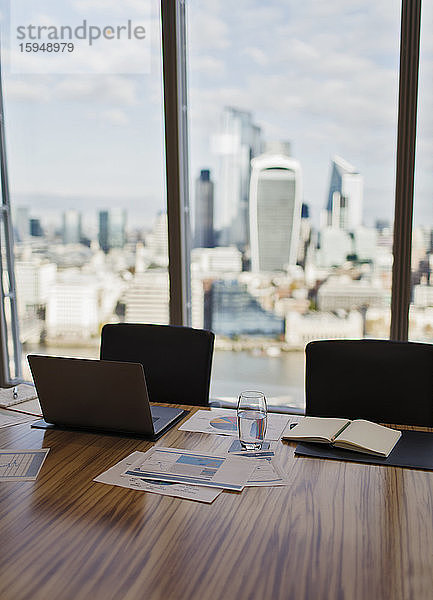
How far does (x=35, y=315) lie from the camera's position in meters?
3.79

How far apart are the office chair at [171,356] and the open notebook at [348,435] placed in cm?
54

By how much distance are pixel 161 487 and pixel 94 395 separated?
40cm

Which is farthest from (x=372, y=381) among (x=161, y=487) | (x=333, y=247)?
(x=333, y=247)

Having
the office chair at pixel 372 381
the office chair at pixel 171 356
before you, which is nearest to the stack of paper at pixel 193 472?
the office chair at pixel 372 381

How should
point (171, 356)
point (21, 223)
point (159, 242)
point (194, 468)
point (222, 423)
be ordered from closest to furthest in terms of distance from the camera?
1. point (194, 468)
2. point (222, 423)
3. point (171, 356)
4. point (159, 242)
5. point (21, 223)

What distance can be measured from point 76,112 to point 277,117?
118 cm

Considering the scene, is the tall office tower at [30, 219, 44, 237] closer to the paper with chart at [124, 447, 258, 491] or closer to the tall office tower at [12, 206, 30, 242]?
the tall office tower at [12, 206, 30, 242]

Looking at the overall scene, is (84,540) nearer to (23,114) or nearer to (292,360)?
(292,360)

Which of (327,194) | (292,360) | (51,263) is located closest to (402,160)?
(327,194)

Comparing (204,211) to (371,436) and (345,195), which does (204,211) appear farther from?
(371,436)

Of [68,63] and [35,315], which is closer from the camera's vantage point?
[68,63]

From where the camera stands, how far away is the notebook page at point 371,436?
1604 mm

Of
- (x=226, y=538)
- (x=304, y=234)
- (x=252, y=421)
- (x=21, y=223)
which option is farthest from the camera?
(x=21, y=223)

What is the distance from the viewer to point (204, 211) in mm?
3359
